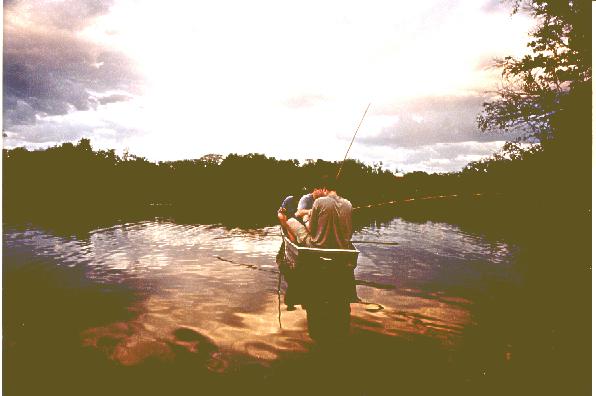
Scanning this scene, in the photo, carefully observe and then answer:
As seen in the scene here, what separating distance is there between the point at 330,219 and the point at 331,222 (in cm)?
6

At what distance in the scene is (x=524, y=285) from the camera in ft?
34.1

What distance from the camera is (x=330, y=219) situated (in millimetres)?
7211

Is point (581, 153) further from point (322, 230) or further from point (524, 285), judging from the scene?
point (322, 230)

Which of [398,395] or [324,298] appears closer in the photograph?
A: [398,395]

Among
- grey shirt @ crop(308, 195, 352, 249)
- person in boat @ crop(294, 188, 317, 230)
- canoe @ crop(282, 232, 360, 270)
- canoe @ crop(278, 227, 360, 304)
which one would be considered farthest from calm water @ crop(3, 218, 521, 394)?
person in boat @ crop(294, 188, 317, 230)

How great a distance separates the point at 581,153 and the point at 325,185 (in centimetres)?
1016

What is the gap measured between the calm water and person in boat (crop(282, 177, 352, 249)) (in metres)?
1.43

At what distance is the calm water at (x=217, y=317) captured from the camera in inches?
201

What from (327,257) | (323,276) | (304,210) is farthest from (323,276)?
(304,210)

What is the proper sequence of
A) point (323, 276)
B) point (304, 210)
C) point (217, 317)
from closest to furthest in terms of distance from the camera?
point (217, 317) < point (323, 276) < point (304, 210)

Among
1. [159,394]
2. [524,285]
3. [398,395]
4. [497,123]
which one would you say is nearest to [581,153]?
[497,123]

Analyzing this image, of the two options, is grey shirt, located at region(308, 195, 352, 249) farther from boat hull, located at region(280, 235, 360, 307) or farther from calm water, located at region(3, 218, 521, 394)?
calm water, located at region(3, 218, 521, 394)

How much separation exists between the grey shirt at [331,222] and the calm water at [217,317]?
143 centimetres

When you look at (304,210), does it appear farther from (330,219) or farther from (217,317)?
(217,317)
